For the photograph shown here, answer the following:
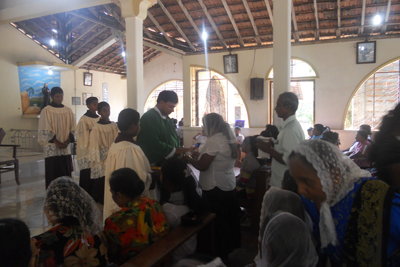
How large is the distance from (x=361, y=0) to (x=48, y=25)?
954 centimetres

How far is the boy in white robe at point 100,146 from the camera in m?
4.02

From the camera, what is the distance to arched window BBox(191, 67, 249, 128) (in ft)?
36.4

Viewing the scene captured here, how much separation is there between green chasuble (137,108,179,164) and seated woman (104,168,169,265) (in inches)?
31.3

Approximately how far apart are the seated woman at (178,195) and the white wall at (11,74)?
918 centimetres

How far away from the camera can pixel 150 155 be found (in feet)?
8.95

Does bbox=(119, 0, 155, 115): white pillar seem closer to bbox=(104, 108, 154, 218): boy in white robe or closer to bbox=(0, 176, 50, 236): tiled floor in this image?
bbox=(0, 176, 50, 236): tiled floor

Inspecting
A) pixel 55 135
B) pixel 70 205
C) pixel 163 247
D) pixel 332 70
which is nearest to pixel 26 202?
pixel 55 135


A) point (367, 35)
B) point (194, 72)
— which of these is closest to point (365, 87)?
point (367, 35)

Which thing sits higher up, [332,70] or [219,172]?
[332,70]

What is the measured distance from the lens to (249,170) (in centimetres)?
353

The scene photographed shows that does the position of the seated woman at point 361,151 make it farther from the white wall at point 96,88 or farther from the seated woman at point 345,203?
Result: the white wall at point 96,88

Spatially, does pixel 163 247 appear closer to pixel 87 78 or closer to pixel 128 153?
pixel 128 153

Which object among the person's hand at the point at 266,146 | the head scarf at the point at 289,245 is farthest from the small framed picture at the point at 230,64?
the head scarf at the point at 289,245

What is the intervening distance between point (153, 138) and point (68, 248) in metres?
1.40
